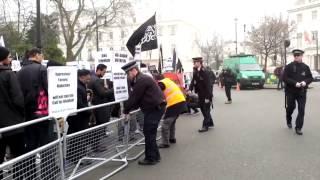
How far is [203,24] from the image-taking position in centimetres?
10694

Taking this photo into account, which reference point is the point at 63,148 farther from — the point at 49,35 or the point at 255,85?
the point at 49,35

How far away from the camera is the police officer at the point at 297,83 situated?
10.7 m

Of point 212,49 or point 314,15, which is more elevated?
point 314,15

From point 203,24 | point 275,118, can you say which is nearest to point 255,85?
point 275,118

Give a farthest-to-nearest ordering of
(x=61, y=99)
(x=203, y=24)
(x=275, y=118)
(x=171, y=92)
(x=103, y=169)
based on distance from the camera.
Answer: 1. (x=203, y=24)
2. (x=275, y=118)
3. (x=171, y=92)
4. (x=103, y=169)
5. (x=61, y=99)

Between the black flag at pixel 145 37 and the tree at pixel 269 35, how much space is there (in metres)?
48.5

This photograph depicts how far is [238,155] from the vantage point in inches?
339

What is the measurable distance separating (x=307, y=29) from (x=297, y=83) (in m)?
78.3

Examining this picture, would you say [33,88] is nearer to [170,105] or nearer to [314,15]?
[170,105]

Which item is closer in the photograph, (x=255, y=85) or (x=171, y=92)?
(x=171, y=92)

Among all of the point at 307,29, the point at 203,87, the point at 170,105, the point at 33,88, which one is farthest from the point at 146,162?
the point at 307,29

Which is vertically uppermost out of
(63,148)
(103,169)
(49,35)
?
(49,35)

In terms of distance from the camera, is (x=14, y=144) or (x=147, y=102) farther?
(x=147, y=102)

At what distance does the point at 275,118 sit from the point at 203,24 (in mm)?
94124
